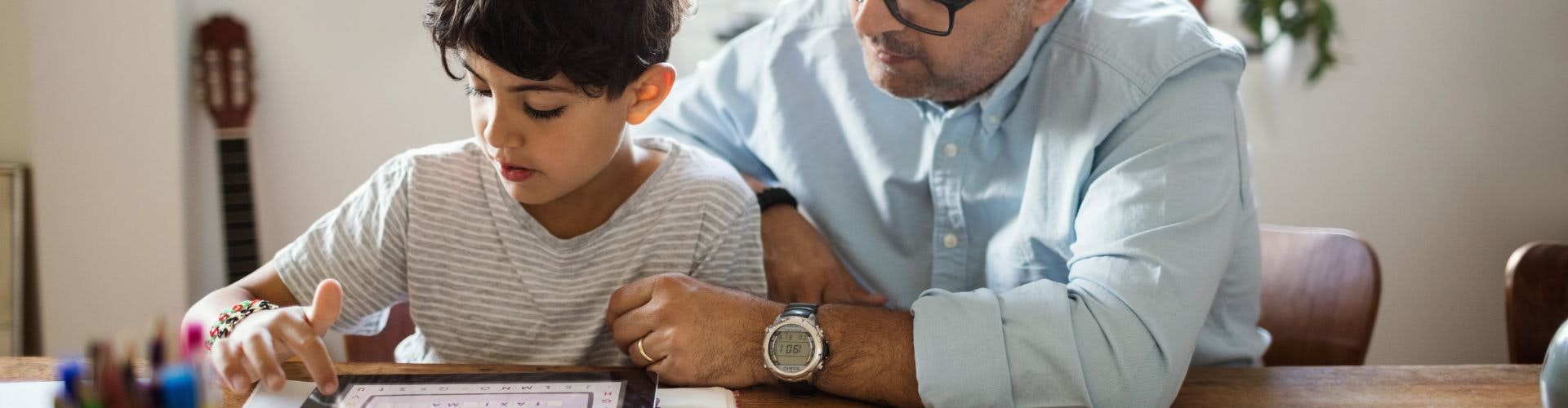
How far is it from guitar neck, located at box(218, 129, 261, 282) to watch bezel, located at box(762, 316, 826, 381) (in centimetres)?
209

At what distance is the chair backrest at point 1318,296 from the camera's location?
5.27ft

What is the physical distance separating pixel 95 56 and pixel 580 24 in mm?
1941

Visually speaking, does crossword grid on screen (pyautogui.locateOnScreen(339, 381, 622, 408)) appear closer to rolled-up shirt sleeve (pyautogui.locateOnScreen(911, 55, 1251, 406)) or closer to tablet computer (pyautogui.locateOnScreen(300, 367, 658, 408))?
tablet computer (pyautogui.locateOnScreen(300, 367, 658, 408))

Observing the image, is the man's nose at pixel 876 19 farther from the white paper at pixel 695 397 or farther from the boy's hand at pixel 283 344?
the boy's hand at pixel 283 344

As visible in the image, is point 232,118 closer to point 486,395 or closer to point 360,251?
point 360,251

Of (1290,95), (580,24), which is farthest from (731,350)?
(1290,95)

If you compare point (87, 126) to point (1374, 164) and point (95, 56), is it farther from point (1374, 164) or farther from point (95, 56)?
point (1374, 164)

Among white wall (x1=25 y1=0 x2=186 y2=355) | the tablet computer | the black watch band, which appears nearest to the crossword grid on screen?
the tablet computer

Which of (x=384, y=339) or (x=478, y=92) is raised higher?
(x=478, y=92)

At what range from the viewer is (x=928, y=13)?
4.60 feet

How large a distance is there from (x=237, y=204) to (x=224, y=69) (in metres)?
0.32

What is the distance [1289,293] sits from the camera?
1.69 m

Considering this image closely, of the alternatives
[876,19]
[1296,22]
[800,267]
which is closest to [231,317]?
[800,267]

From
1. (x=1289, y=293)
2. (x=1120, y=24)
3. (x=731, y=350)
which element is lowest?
(x=1289, y=293)
